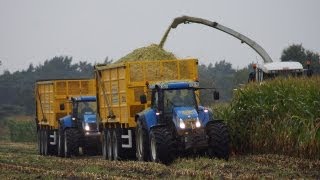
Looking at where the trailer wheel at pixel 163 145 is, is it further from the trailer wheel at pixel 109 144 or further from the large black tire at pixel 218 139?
the trailer wheel at pixel 109 144

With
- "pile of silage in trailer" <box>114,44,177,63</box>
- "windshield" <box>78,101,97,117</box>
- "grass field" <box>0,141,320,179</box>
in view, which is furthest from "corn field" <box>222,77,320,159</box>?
"windshield" <box>78,101,97,117</box>

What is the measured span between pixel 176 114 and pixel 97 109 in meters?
7.83

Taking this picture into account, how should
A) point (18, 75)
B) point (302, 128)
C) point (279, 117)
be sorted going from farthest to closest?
point (18, 75) < point (279, 117) < point (302, 128)

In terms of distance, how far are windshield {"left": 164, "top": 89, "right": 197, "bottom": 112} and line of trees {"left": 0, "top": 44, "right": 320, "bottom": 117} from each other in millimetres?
36184

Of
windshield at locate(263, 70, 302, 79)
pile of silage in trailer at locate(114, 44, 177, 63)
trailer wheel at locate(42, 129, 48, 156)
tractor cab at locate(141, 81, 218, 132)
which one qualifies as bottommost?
trailer wheel at locate(42, 129, 48, 156)

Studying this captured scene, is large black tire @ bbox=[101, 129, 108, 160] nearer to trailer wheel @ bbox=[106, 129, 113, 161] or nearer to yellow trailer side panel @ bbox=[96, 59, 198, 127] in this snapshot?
trailer wheel @ bbox=[106, 129, 113, 161]

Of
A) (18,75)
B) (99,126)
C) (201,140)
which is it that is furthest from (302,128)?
(18,75)

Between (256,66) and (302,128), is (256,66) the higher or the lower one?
the higher one

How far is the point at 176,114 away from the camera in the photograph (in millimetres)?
20906

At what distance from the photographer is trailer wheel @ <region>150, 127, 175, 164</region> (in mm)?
20438

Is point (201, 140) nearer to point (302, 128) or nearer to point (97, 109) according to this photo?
point (302, 128)

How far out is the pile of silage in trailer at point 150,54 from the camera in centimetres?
2689

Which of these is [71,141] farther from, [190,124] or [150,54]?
[190,124]

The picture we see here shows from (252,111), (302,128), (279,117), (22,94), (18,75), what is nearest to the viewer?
(302,128)
